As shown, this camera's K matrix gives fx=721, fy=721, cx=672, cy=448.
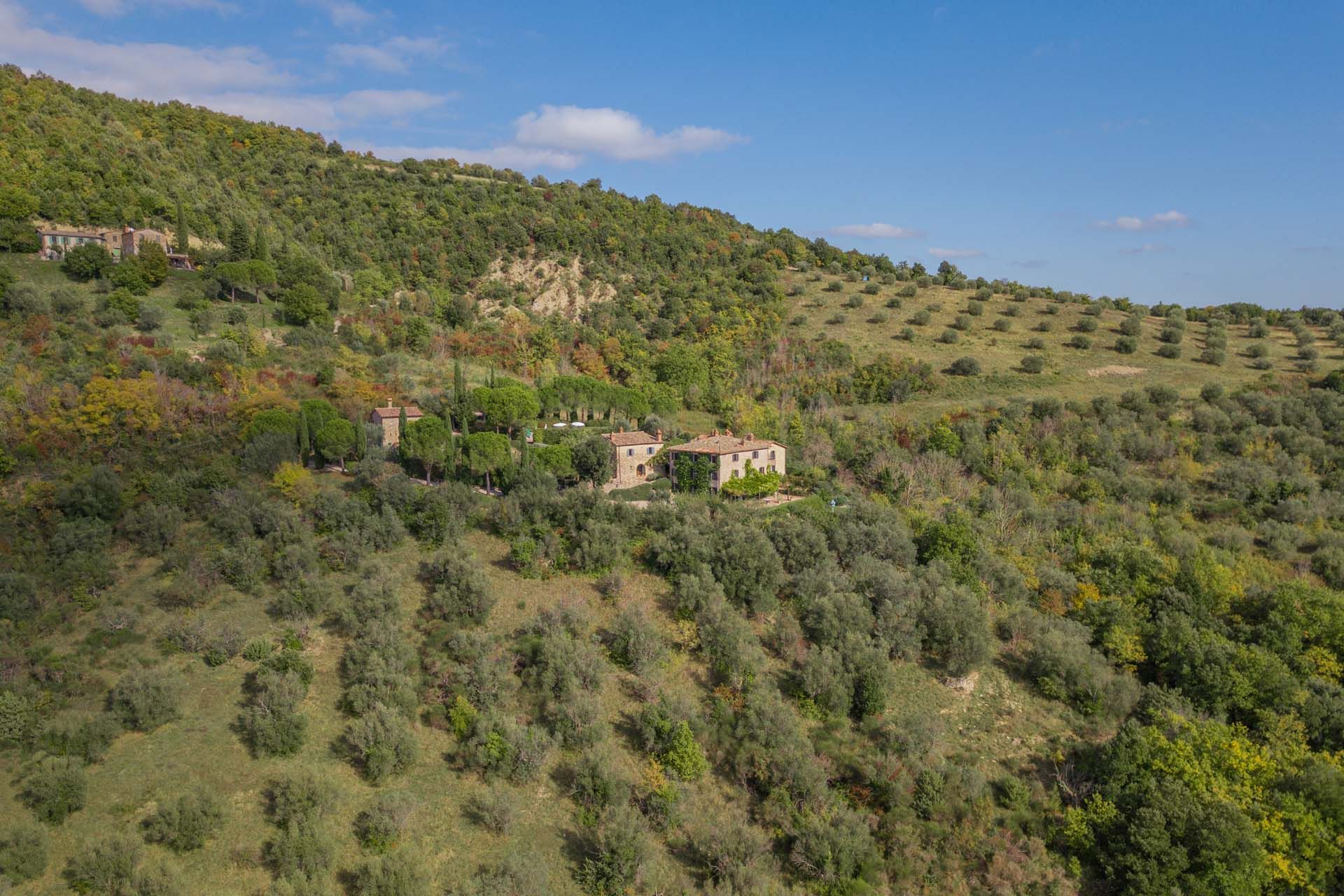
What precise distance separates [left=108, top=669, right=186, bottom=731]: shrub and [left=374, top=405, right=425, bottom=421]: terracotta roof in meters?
26.1

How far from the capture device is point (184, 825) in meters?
19.9

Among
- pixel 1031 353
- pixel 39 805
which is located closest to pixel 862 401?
pixel 1031 353

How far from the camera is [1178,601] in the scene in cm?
3394

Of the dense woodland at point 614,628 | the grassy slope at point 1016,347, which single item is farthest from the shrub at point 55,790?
the grassy slope at point 1016,347

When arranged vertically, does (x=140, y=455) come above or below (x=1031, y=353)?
below

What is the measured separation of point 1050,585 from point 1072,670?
721cm

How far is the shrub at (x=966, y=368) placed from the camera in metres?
67.4

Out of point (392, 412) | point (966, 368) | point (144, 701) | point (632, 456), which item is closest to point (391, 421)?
point (392, 412)

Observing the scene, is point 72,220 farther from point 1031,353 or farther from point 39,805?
point 1031,353

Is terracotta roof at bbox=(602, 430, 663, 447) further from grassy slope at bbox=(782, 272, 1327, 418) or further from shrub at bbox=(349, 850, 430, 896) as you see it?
shrub at bbox=(349, 850, 430, 896)

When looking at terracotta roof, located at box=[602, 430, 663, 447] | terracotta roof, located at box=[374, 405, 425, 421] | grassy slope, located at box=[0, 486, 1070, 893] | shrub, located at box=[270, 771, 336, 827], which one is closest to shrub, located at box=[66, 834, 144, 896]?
grassy slope, located at box=[0, 486, 1070, 893]

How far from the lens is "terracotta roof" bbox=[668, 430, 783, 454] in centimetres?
4603

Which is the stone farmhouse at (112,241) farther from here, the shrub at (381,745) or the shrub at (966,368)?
the shrub at (966,368)

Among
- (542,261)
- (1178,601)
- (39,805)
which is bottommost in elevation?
(39,805)
